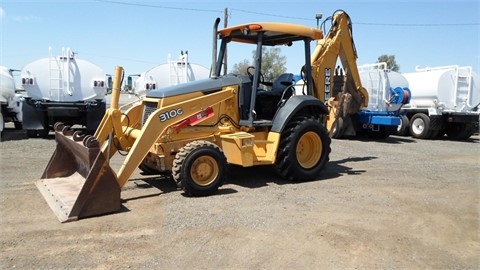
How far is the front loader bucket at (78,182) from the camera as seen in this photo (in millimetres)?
4957

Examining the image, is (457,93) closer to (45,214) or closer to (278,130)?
(278,130)

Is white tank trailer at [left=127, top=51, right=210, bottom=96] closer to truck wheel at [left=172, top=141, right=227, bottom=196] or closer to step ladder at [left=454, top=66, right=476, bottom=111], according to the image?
truck wheel at [left=172, top=141, right=227, bottom=196]

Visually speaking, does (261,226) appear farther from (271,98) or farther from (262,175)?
(271,98)

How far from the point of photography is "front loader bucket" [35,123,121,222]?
496cm

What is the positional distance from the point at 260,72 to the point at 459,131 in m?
11.5

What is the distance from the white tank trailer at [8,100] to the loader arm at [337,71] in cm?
1045

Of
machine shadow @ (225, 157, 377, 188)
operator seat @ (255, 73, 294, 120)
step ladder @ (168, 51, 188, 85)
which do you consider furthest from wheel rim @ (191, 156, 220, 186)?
step ladder @ (168, 51, 188, 85)

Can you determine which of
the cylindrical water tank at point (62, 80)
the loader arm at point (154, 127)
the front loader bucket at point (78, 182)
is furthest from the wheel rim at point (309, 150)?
the cylindrical water tank at point (62, 80)

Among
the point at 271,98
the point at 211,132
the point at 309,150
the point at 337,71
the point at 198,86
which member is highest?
the point at 337,71

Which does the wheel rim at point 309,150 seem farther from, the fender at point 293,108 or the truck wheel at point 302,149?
the fender at point 293,108

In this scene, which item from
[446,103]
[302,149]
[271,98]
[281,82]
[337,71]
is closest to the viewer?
[302,149]

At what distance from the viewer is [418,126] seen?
15734 millimetres

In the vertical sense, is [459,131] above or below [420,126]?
below

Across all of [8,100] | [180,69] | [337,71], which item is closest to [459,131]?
[337,71]
